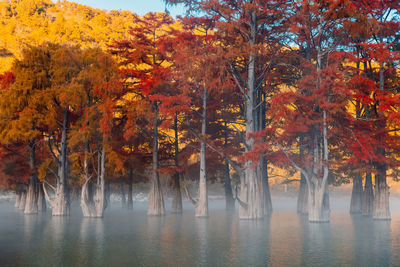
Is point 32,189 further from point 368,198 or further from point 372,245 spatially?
point 372,245

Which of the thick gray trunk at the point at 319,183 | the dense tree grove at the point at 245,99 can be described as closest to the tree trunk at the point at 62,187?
the dense tree grove at the point at 245,99

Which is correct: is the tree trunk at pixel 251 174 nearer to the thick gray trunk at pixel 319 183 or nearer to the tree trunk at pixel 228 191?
the thick gray trunk at pixel 319 183

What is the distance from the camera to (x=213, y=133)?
41.3 m

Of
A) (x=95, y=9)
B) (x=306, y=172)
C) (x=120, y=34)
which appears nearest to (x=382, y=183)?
(x=306, y=172)

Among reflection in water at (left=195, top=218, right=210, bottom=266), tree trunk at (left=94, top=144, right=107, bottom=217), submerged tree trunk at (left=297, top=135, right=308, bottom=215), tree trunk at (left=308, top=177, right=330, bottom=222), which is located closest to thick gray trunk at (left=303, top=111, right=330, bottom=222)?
tree trunk at (left=308, top=177, right=330, bottom=222)

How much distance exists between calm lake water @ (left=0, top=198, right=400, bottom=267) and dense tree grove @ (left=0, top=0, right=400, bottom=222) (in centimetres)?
591

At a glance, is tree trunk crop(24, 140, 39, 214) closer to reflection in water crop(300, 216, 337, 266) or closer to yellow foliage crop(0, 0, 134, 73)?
reflection in water crop(300, 216, 337, 266)

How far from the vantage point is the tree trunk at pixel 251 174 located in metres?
32.6

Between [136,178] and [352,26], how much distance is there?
2917cm

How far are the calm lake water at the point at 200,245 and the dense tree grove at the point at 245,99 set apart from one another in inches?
233

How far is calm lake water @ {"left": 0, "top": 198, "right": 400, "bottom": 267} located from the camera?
1544cm

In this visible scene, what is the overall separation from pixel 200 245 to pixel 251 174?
13.9 meters

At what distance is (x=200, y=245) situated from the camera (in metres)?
19.5

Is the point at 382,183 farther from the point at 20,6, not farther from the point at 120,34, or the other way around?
the point at 20,6
